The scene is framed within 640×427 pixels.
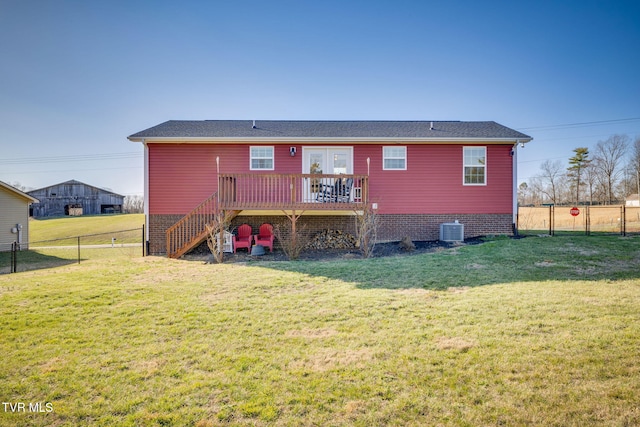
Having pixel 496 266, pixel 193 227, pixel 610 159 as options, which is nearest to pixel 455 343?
pixel 496 266

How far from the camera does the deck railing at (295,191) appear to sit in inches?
419

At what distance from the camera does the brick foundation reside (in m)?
12.7

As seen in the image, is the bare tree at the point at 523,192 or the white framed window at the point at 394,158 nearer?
the white framed window at the point at 394,158

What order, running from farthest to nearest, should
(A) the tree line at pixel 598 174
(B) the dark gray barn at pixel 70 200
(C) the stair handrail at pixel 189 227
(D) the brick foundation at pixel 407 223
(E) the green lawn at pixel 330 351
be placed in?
1. (A) the tree line at pixel 598 174
2. (B) the dark gray barn at pixel 70 200
3. (D) the brick foundation at pixel 407 223
4. (C) the stair handrail at pixel 189 227
5. (E) the green lawn at pixel 330 351

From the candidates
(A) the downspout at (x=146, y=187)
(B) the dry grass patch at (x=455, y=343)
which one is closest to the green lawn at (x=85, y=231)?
(A) the downspout at (x=146, y=187)

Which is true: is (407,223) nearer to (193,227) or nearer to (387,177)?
(387,177)

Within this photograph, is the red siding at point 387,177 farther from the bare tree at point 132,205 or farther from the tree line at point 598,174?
the tree line at point 598,174

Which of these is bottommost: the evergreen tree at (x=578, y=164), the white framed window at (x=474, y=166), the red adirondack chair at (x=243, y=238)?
the red adirondack chair at (x=243, y=238)

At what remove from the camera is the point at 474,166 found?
1292 centimetres

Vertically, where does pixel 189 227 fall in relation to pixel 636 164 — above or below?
below

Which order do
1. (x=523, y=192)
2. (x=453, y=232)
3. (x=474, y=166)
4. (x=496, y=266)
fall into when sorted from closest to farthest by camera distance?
(x=496, y=266) → (x=453, y=232) → (x=474, y=166) → (x=523, y=192)

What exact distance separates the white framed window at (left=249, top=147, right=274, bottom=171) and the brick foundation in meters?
2.13

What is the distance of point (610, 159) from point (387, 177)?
43.4m

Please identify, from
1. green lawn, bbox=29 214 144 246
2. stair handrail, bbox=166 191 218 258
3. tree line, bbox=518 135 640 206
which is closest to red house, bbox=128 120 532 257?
stair handrail, bbox=166 191 218 258
